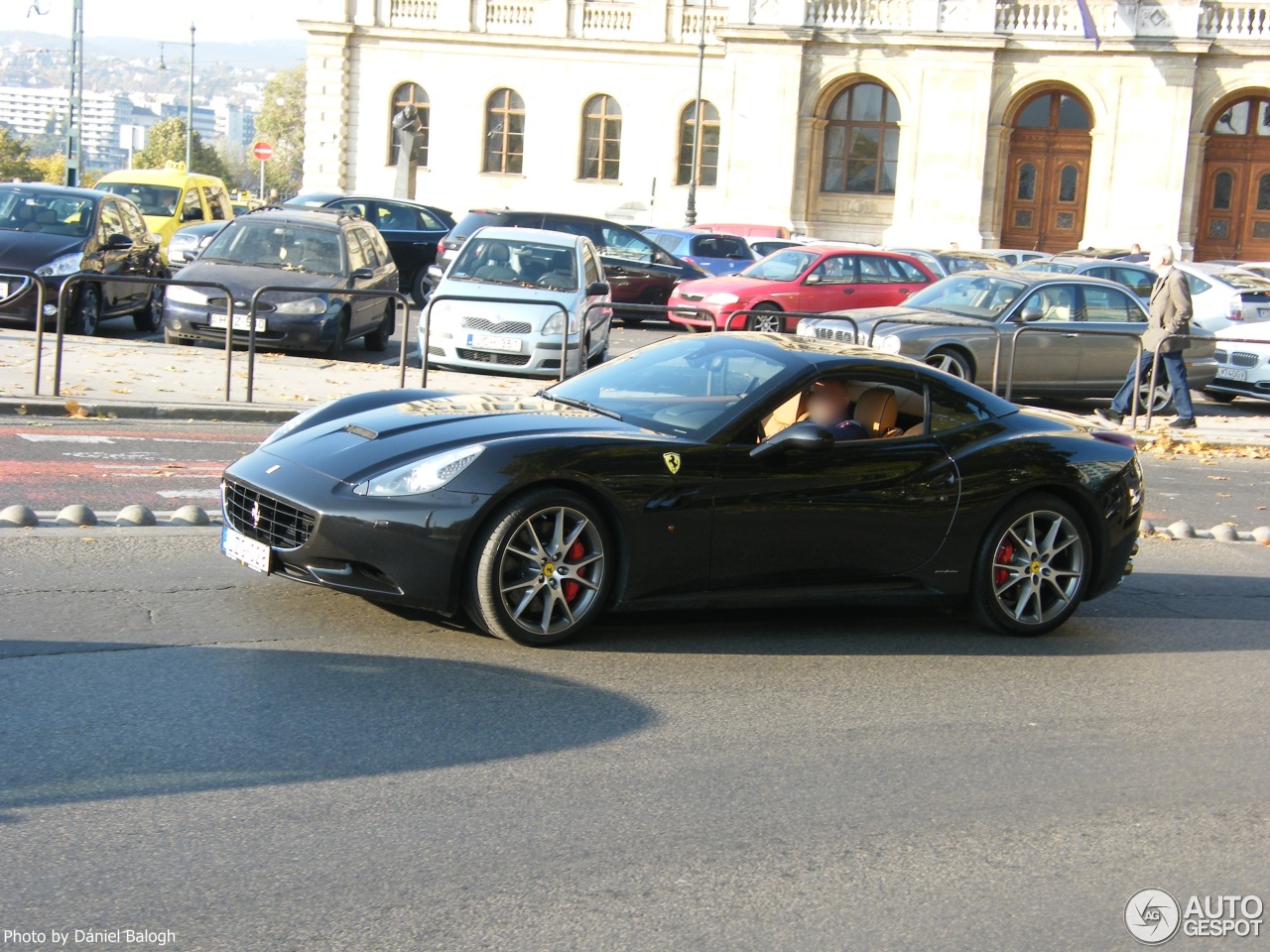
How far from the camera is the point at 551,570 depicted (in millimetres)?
6586

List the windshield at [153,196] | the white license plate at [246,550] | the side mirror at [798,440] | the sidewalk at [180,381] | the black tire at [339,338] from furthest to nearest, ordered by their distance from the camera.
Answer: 1. the windshield at [153,196]
2. the black tire at [339,338]
3. the sidewalk at [180,381]
4. the side mirror at [798,440]
5. the white license plate at [246,550]

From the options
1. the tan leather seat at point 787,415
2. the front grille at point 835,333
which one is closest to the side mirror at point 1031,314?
the front grille at point 835,333

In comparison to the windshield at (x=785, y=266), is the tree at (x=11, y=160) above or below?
above

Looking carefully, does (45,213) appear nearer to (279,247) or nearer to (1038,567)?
(279,247)

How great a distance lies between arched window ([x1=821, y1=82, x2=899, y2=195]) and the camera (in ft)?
162

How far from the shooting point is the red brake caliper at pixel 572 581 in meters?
6.65

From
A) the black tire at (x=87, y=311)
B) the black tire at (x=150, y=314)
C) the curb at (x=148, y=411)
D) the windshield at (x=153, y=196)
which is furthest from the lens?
the windshield at (x=153, y=196)

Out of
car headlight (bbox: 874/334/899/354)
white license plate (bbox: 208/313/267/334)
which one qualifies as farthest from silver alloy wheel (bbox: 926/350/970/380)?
white license plate (bbox: 208/313/267/334)

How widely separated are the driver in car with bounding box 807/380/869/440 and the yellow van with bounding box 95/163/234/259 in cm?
2234

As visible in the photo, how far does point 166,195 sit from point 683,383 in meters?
23.5

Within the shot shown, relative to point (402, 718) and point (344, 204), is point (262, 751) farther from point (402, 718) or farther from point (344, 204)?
point (344, 204)

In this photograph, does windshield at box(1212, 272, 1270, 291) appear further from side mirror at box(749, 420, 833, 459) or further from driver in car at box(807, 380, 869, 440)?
side mirror at box(749, 420, 833, 459)

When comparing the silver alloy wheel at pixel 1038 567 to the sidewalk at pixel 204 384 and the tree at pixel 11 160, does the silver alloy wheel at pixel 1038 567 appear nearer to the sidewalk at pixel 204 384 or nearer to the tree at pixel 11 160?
the sidewalk at pixel 204 384

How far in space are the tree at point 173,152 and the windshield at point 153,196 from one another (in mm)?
79275
